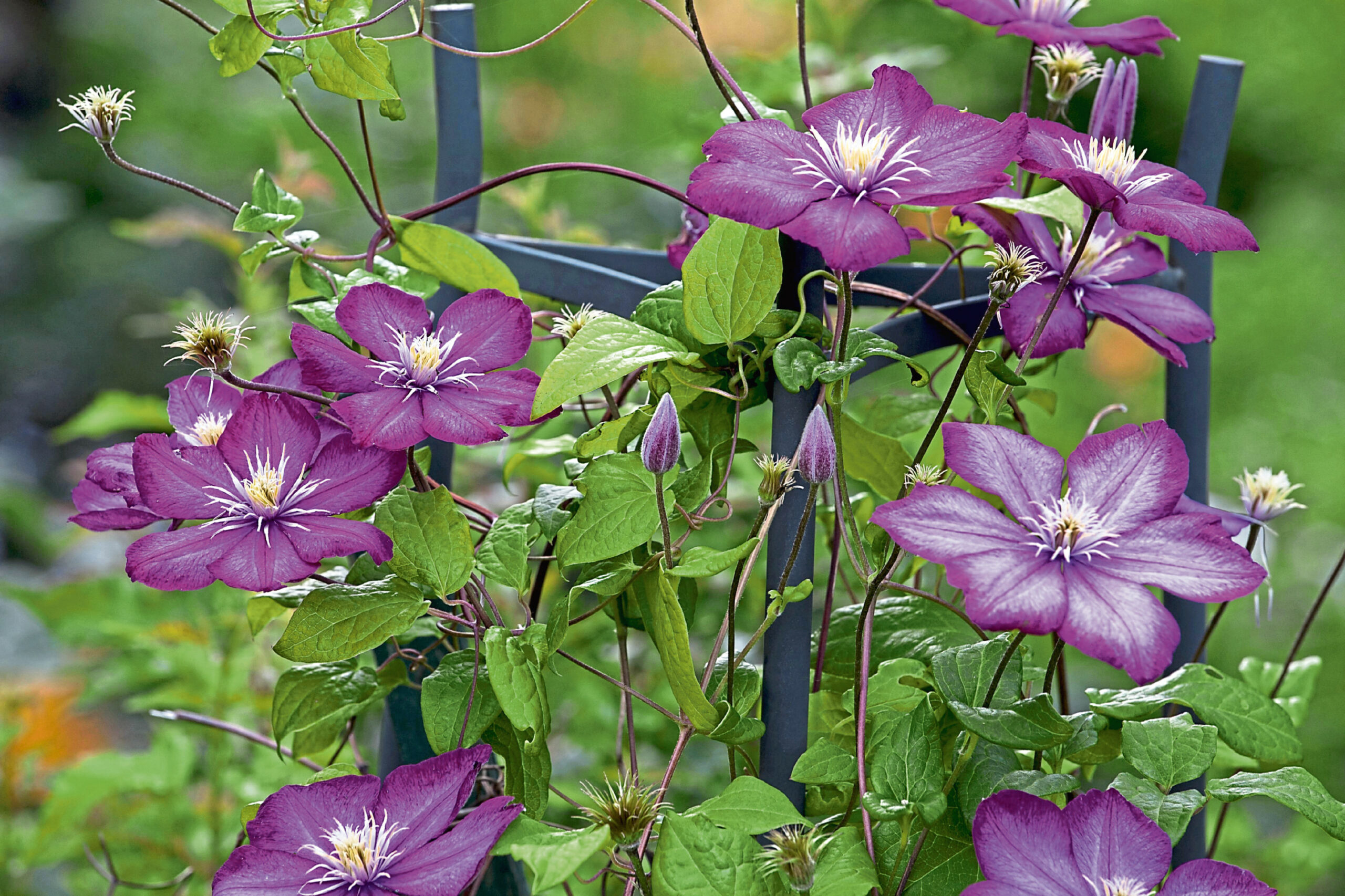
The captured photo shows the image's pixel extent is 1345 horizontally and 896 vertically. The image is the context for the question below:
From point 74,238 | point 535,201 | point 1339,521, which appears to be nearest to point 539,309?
point 535,201

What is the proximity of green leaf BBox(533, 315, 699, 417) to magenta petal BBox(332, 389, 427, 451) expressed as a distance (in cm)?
4

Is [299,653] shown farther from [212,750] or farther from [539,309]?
[212,750]

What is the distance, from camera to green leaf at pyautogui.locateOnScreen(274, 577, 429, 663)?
390 mm

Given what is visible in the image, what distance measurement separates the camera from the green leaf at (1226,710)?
40 centimetres

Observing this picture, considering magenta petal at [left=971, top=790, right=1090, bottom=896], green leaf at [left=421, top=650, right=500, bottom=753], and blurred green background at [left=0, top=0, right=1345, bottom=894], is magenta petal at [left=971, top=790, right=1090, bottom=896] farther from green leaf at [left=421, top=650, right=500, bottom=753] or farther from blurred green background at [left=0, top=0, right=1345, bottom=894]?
blurred green background at [left=0, top=0, right=1345, bottom=894]

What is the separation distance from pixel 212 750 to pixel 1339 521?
4.65ft

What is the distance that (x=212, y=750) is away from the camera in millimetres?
789

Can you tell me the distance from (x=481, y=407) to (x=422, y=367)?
25 mm

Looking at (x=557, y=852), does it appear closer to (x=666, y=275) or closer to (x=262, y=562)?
(x=262, y=562)

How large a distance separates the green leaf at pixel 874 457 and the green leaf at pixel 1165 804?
14 centimetres

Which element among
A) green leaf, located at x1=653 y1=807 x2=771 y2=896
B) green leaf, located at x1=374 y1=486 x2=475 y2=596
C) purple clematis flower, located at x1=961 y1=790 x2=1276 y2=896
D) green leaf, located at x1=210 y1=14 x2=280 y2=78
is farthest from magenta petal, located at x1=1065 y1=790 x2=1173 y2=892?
green leaf, located at x1=210 y1=14 x2=280 y2=78

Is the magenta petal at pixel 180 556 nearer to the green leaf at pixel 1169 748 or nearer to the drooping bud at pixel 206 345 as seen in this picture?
the drooping bud at pixel 206 345

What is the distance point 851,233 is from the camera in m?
0.34

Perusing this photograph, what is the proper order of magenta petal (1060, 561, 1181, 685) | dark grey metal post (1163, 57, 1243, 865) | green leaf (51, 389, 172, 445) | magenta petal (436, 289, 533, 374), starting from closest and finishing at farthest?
magenta petal (1060, 561, 1181, 685), magenta petal (436, 289, 533, 374), dark grey metal post (1163, 57, 1243, 865), green leaf (51, 389, 172, 445)
